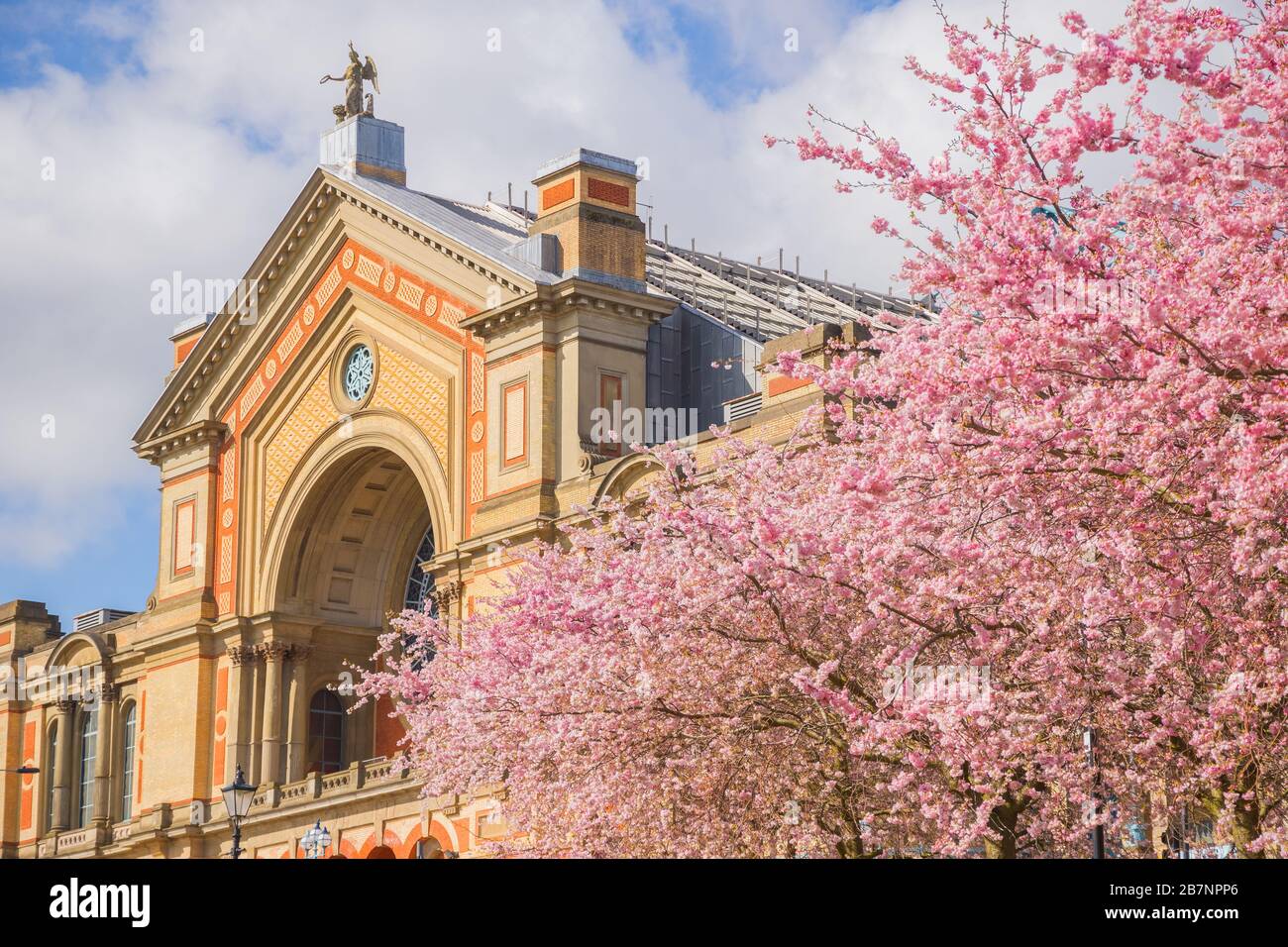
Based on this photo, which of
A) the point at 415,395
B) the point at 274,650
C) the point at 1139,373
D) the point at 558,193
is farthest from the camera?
the point at 274,650

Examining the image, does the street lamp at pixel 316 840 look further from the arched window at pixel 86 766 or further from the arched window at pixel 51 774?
the arched window at pixel 51 774

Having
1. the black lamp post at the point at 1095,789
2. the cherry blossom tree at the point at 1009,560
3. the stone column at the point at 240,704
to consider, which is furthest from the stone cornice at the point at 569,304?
the black lamp post at the point at 1095,789

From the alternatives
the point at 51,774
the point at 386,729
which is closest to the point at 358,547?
the point at 386,729

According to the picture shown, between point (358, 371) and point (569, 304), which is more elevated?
point (358, 371)

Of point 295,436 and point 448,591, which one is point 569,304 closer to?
point 448,591

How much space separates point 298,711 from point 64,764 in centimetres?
1106

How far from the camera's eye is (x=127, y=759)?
53.9 m

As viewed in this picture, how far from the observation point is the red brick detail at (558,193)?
43.2m

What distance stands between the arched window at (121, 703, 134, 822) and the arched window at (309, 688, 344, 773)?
6846mm

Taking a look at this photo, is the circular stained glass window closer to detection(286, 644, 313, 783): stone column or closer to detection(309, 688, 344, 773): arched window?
detection(286, 644, 313, 783): stone column

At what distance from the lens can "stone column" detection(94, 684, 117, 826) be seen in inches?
2110

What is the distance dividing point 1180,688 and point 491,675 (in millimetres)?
10910

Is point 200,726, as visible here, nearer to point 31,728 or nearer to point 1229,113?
point 31,728

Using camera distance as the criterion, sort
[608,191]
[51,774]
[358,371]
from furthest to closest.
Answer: [51,774] < [358,371] < [608,191]
